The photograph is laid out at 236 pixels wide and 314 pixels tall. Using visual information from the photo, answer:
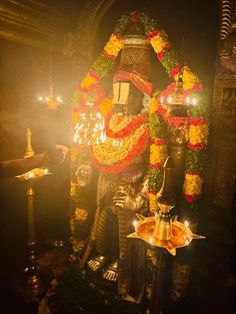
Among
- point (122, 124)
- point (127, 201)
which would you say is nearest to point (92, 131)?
point (122, 124)

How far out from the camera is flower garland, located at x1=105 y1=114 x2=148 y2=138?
442cm

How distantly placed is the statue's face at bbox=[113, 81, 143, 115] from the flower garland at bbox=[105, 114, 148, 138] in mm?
124

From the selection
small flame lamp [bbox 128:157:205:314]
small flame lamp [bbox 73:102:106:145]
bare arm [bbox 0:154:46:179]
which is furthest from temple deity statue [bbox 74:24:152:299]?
small flame lamp [bbox 128:157:205:314]

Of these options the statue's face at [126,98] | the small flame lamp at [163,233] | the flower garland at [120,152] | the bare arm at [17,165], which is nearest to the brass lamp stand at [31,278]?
the bare arm at [17,165]

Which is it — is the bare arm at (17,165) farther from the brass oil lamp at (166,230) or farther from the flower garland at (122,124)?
the flower garland at (122,124)

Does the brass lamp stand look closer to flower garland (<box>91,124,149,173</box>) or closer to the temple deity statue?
the temple deity statue

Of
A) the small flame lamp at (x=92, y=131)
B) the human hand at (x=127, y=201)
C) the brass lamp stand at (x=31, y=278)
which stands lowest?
the brass lamp stand at (x=31, y=278)

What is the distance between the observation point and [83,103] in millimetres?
4785

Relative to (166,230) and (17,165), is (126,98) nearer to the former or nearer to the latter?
(17,165)

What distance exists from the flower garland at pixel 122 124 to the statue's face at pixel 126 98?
0.12 m

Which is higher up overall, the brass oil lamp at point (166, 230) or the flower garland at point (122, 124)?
the flower garland at point (122, 124)

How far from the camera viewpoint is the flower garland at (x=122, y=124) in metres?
4.42

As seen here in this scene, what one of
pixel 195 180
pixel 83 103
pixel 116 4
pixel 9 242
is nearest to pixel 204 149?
pixel 195 180

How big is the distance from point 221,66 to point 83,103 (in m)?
2.37
